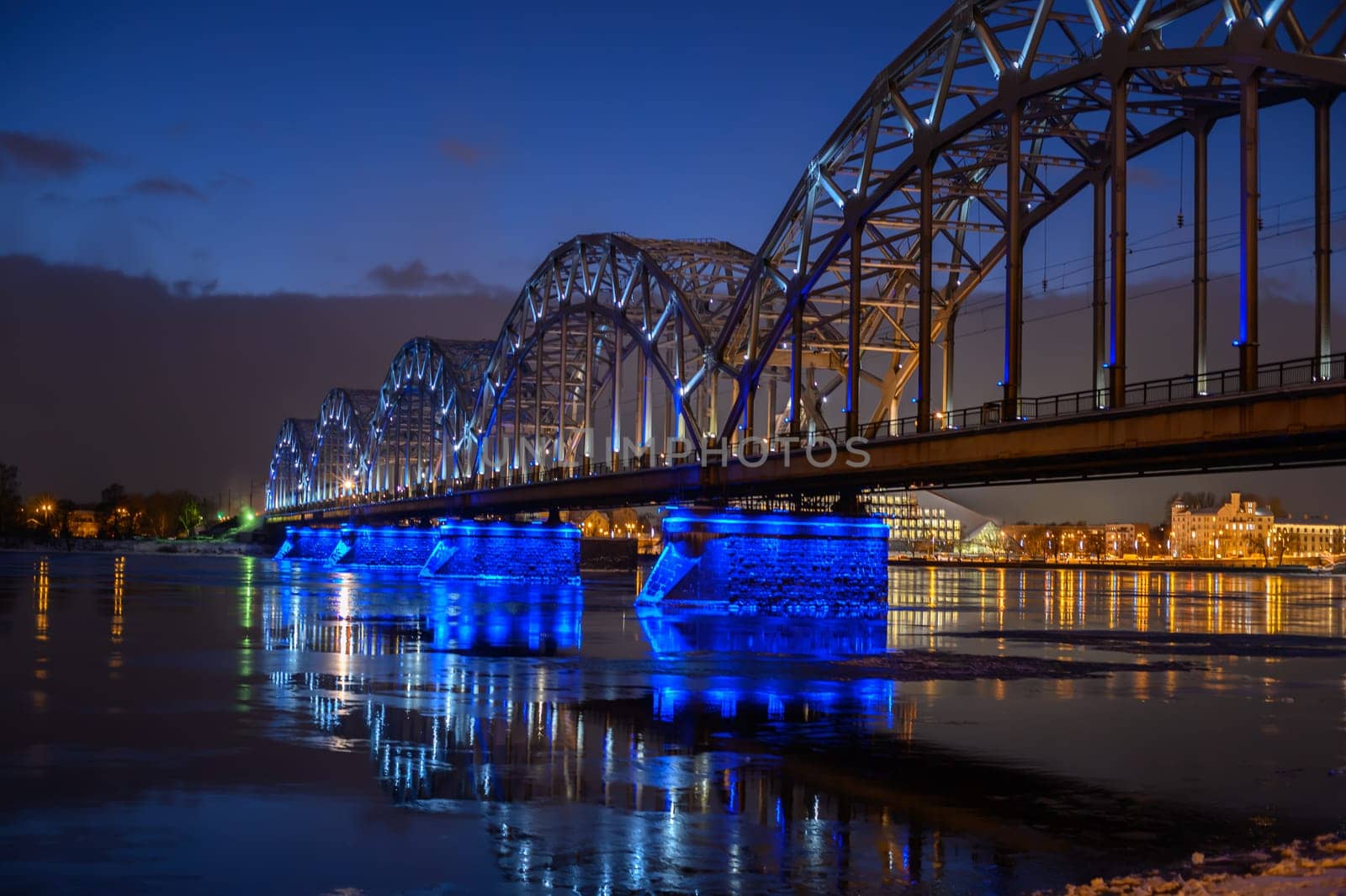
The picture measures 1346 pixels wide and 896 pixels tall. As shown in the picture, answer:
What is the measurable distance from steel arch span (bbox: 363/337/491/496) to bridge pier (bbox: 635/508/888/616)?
83.1m

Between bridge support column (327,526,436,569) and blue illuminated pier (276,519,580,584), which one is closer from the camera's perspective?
blue illuminated pier (276,519,580,584)

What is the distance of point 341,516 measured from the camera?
18300cm

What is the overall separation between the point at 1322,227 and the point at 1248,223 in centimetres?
263

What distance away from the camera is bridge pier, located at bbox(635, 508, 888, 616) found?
212 feet

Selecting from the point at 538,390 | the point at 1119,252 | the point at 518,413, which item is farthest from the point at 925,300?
the point at 518,413

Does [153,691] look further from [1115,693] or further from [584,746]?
[1115,693]

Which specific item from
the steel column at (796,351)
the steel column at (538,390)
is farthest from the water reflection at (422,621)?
the steel column at (538,390)

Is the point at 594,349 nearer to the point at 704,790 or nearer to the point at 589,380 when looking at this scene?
the point at 589,380

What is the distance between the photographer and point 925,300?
53.4 m

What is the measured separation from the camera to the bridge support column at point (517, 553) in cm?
11100

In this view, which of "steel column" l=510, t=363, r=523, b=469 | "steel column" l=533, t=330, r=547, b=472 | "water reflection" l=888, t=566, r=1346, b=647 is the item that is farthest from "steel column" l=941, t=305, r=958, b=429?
"steel column" l=510, t=363, r=523, b=469

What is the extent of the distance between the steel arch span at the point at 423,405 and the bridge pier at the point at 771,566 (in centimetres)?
8310

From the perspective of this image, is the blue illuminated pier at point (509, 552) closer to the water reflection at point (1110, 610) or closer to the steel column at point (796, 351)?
the water reflection at point (1110, 610)

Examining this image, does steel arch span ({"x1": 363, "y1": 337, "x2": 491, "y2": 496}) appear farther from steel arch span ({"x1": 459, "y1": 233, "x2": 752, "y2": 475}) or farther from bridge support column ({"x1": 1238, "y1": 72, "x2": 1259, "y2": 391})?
bridge support column ({"x1": 1238, "y1": 72, "x2": 1259, "y2": 391})
